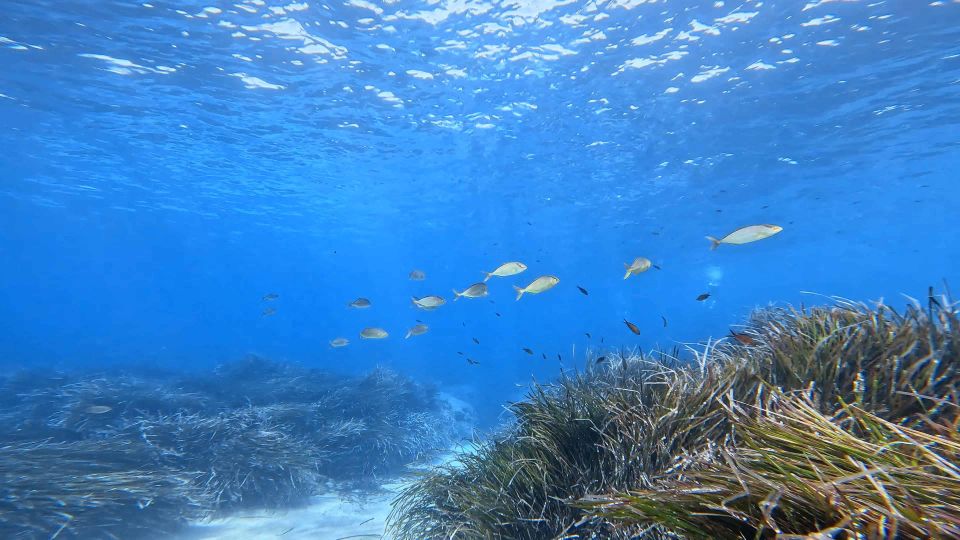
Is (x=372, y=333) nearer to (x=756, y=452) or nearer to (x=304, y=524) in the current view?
(x=304, y=524)

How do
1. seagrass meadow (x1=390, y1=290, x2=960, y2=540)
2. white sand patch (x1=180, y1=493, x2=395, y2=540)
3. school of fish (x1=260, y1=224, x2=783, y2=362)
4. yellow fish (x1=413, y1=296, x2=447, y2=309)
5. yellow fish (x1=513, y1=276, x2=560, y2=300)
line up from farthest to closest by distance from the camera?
yellow fish (x1=413, y1=296, x2=447, y2=309) < yellow fish (x1=513, y1=276, x2=560, y2=300) < white sand patch (x1=180, y1=493, x2=395, y2=540) < school of fish (x1=260, y1=224, x2=783, y2=362) < seagrass meadow (x1=390, y1=290, x2=960, y2=540)

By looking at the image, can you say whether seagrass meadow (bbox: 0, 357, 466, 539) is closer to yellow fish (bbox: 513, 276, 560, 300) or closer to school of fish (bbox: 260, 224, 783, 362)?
school of fish (bbox: 260, 224, 783, 362)

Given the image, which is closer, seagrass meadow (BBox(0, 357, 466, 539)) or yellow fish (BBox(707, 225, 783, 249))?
yellow fish (BBox(707, 225, 783, 249))

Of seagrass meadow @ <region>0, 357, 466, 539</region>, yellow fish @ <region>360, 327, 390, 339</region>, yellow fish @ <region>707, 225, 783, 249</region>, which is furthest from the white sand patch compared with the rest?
yellow fish @ <region>707, 225, 783, 249</region>

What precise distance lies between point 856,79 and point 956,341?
19542 millimetres

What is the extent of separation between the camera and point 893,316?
3611 millimetres

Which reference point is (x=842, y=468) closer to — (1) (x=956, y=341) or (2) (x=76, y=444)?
(1) (x=956, y=341)

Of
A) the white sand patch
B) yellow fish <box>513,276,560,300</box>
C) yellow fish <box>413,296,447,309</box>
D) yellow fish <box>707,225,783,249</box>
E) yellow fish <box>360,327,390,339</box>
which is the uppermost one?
yellow fish <box>707,225,783,249</box>

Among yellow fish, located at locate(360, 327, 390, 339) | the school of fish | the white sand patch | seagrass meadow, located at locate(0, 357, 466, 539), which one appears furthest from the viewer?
yellow fish, located at locate(360, 327, 390, 339)

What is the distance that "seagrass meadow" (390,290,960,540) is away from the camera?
4.83 feet

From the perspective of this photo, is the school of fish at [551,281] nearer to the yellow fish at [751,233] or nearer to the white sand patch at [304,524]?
the yellow fish at [751,233]

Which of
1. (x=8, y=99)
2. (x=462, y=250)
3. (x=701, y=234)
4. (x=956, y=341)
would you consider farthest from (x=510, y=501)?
(x=462, y=250)

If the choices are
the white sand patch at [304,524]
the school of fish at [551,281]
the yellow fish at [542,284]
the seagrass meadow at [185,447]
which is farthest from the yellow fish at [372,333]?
the yellow fish at [542,284]

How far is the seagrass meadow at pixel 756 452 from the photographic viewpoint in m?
1.47
